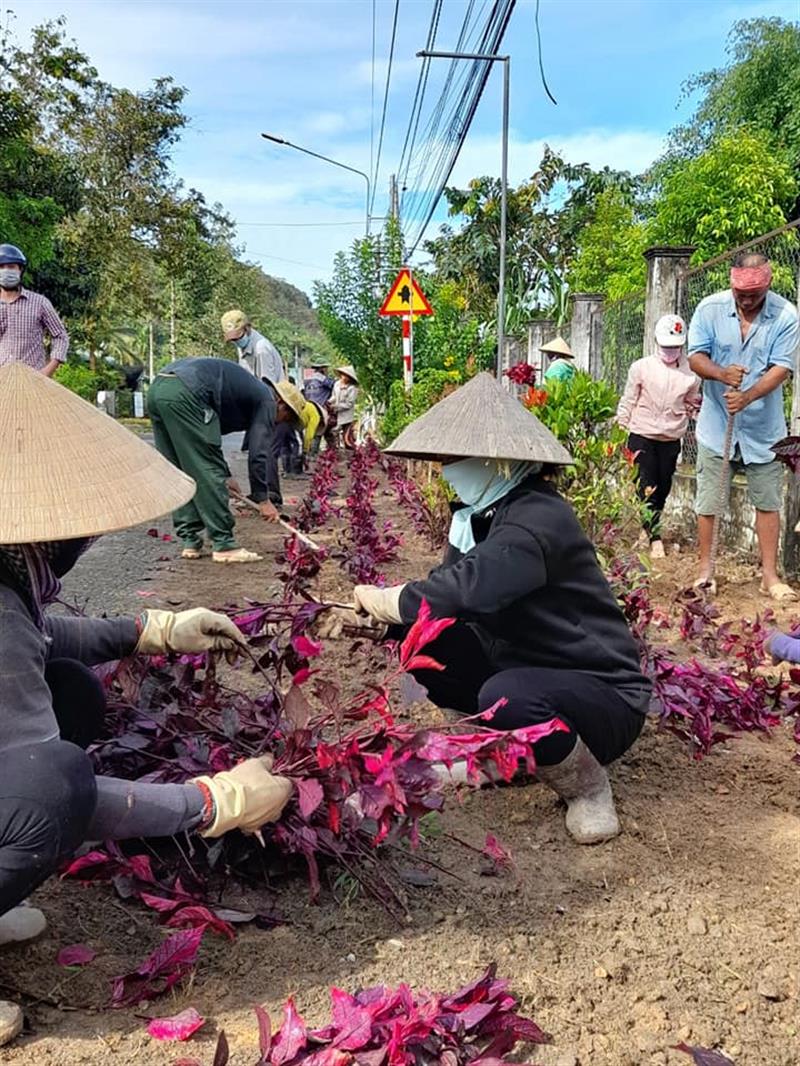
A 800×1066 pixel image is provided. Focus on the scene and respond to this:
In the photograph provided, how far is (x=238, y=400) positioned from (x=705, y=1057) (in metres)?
5.06

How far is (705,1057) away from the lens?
1.66m

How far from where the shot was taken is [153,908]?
212 centimetres

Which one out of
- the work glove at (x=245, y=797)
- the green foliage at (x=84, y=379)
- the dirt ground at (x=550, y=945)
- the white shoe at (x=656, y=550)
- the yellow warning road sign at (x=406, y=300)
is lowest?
the dirt ground at (x=550, y=945)

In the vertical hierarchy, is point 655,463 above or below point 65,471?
below

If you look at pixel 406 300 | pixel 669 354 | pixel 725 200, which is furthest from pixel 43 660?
pixel 725 200

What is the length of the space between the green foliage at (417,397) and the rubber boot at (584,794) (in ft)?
24.2

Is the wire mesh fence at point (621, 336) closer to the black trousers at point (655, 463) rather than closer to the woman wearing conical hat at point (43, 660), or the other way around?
the black trousers at point (655, 463)

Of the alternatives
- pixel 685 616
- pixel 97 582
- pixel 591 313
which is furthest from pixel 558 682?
pixel 591 313

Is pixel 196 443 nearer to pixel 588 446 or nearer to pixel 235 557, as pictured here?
pixel 235 557

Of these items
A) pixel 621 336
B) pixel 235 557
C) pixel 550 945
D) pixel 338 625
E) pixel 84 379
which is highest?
pixel 621 336

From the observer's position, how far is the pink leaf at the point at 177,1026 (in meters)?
1.70

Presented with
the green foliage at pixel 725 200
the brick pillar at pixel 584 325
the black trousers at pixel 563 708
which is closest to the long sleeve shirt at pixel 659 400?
the brick pillar at pixel 584 325

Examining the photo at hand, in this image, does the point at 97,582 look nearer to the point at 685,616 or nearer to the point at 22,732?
the point at 685,616

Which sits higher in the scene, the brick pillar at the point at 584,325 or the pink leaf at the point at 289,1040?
the brick pillar at the point at 584,325
